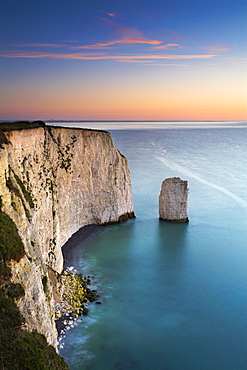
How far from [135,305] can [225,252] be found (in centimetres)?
1318

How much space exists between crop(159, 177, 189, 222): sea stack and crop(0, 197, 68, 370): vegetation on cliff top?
26.6m


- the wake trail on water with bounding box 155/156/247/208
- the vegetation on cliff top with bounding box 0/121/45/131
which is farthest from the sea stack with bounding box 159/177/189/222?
the vegetation on cliff top with bounding box 0/121/45/131

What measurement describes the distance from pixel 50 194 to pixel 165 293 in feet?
33.4

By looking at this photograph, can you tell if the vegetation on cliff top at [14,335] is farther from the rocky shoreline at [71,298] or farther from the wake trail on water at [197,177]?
the wake trail on water at [197,177]

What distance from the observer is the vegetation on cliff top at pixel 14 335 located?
1055cm

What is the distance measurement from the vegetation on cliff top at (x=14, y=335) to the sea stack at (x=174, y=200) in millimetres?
26592

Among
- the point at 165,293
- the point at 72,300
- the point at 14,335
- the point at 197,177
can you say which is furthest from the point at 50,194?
the point at 197,177

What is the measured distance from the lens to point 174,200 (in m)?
39.1

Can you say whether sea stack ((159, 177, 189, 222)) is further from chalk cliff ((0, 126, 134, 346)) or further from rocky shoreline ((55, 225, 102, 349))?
rocky shoreline ((55, 225, 102, 349))

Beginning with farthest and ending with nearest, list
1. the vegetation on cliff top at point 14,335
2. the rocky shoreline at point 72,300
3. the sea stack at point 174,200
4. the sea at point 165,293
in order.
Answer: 1. the sea stack at point 174,200
2. the rocky shoreline at point 72,300
3. the sea at point 165,293
4. the vegetation on cliff top at point 14,335

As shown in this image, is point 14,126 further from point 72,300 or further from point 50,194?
point 72,300

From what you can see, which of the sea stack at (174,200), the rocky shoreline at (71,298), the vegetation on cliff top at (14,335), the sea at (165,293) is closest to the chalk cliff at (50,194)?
the vegetation on cliff top at (14,335)

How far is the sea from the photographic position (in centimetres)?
1762

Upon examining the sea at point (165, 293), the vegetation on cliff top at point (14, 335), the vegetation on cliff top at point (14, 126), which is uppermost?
the vegetation on cliff top at point (14, 126)
